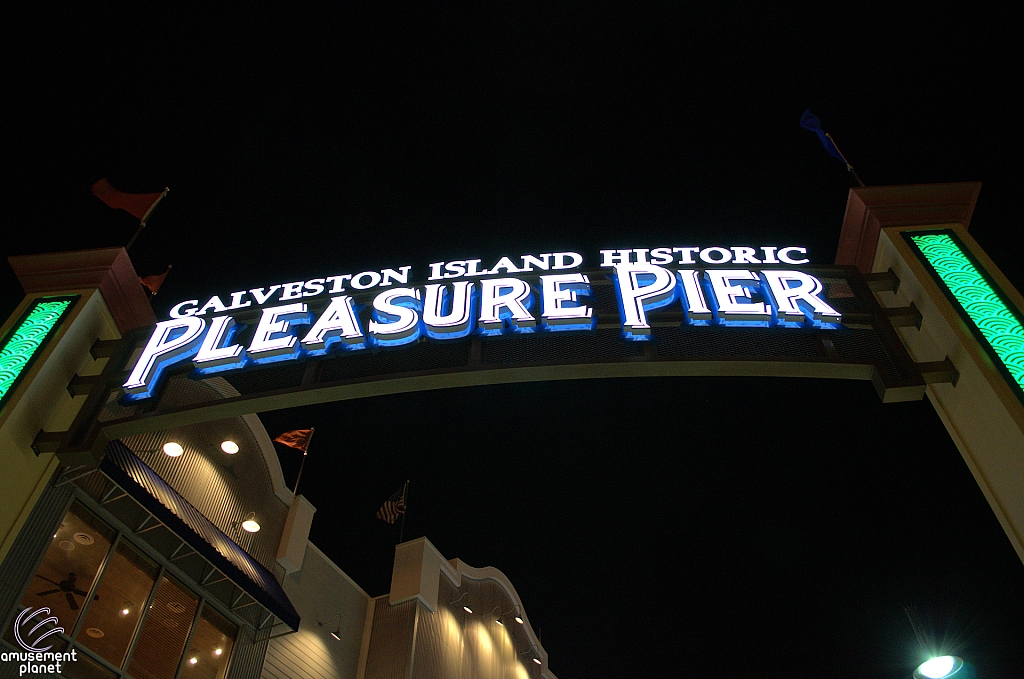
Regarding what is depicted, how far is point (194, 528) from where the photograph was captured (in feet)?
42.6

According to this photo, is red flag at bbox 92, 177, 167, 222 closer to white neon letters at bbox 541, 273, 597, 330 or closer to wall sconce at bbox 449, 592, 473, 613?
white neon letters at bbox 541, 273, 597, 330

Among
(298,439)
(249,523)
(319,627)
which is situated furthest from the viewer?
(298,439)

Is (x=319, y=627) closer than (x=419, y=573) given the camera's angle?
Yes

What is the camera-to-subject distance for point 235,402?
812 cm

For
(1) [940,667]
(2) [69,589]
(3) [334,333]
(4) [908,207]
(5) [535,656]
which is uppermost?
(5) [535,656]

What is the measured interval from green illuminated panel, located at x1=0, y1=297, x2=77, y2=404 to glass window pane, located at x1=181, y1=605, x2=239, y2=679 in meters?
7.14

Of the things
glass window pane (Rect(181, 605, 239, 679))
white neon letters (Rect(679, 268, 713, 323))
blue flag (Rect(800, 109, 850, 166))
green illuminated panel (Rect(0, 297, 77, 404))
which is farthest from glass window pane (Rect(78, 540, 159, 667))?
blue flag (Rect(800, 109, 850, 166))

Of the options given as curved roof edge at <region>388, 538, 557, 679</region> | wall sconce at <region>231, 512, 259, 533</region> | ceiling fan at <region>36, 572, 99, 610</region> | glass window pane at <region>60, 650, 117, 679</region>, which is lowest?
glass window pane at <region>60, 650, 117, 679</region>

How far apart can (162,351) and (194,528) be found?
5528mm

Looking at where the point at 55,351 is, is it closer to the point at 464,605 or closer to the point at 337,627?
the point at 337,627

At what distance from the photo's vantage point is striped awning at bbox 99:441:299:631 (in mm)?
11805

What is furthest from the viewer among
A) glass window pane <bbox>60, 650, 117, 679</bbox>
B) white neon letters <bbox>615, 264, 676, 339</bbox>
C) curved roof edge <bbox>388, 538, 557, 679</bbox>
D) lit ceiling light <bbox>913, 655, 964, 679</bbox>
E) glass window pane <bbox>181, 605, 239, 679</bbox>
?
curved roof edge <bbox>388, 538, 557, 679</bbox>

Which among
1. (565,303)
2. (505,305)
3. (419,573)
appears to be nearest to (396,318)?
(505,305)

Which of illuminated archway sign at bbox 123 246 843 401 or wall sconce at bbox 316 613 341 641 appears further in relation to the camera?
wall sconce at bbox 316 613 341 641
